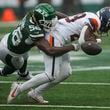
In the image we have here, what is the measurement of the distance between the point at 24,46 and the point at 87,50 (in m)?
1.16

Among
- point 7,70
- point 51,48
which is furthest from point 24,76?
point 51,48

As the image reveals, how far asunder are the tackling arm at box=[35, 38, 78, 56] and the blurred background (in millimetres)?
16293

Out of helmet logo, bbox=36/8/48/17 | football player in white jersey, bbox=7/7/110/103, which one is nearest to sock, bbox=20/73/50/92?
football player in white jersey, bbox=7/7/110/103

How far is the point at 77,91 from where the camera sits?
9594mm

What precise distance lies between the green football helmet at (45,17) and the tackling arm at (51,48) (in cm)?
18

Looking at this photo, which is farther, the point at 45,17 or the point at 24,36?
the point at 24,36

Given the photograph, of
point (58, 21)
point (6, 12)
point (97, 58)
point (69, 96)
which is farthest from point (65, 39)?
point (6, 12)

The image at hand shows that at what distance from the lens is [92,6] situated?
2714cm

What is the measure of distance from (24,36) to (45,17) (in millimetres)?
607

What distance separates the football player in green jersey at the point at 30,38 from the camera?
27.9 ft

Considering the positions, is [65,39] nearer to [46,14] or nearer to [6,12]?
[46,14]

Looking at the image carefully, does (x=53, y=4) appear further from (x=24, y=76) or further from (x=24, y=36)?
(x=24, y=36)

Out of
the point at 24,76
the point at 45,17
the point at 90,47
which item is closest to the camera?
the point at 90,47

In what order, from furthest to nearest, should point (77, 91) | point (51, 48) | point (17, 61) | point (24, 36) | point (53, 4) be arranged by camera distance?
point (53, 4) → point (17, 61) → point (77, 91) → point (24, 36) → point (51, 48)
